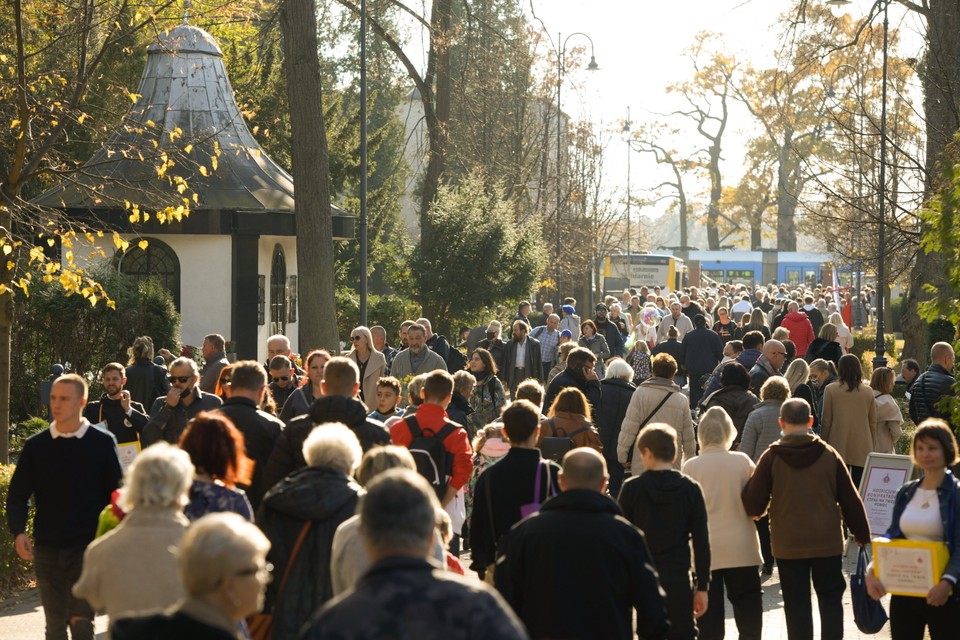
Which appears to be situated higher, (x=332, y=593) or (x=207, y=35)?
(x=207, y=35)

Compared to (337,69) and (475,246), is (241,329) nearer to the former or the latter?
(475,246)

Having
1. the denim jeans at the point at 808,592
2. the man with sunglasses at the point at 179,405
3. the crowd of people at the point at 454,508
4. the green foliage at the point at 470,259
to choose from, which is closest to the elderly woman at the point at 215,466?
the crowd of people at the point at 454,508

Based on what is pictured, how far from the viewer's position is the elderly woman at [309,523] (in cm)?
589

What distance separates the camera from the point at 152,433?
10.4 meters

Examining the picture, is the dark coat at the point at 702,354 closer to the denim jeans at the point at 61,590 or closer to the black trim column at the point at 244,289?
the black trim column at the point at 244,289

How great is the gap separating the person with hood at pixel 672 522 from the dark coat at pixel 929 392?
241 inches

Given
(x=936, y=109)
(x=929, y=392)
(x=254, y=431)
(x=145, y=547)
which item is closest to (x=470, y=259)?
(x=936, y=109)

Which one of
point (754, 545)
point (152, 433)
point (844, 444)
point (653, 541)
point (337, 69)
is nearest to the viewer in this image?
point (653, 541)

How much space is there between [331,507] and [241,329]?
23.1 m

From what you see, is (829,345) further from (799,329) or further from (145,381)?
(145,381)

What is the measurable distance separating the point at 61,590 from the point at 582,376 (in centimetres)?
609

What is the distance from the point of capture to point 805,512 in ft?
27.1

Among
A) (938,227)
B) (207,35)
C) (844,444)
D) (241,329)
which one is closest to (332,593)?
(938,227)

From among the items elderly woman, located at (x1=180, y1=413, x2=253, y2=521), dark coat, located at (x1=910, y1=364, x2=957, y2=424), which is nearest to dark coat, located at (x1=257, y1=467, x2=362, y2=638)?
elderly woman, located at (x1=180, y1=413, x2=253, y2=521)
